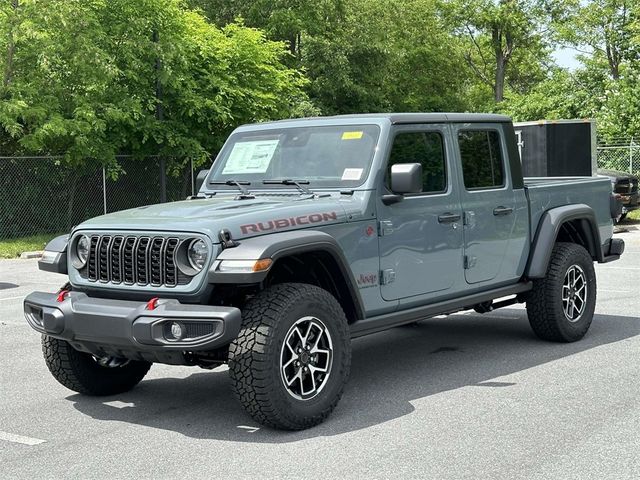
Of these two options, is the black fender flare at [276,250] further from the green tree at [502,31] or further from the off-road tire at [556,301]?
the green tree at [502,31]

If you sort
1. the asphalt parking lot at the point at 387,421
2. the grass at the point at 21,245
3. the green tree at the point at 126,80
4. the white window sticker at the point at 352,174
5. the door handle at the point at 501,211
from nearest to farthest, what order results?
the asphalt parking lot at the point at 387,421 < the white window sticker at the point at 352,174 < the door handle at the point at 501,211 < the grass at the point at 21,245 < the green tree at the point at 126,80

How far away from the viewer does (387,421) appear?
224 inches

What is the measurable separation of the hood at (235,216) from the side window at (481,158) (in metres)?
1.44

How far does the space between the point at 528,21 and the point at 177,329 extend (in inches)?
1998

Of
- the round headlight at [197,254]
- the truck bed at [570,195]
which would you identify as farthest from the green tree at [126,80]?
the round headlight at [197,254]

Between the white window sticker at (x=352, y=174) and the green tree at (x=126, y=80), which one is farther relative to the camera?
the green tree at (x=126, y=80)

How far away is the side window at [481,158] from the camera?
720 cm

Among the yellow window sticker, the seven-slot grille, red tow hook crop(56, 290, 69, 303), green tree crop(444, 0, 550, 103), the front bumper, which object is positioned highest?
green tree crop(444, 0, 550, 103)

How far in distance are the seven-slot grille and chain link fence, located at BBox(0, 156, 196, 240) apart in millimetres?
16802

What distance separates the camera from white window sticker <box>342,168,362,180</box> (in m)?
6.36

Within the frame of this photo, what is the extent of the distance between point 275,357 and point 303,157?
188 centimetres

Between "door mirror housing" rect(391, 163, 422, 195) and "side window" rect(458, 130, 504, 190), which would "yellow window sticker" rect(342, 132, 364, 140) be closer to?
"door mirror housing" rect(391, 163, 422, 195)

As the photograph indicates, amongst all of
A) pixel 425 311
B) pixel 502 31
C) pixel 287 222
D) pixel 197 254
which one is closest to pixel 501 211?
pixel 425 311

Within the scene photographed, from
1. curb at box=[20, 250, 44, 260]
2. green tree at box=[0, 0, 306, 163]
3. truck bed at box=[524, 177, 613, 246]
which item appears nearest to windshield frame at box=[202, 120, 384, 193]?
truck bed at box=[524, 177, 613, 246]
